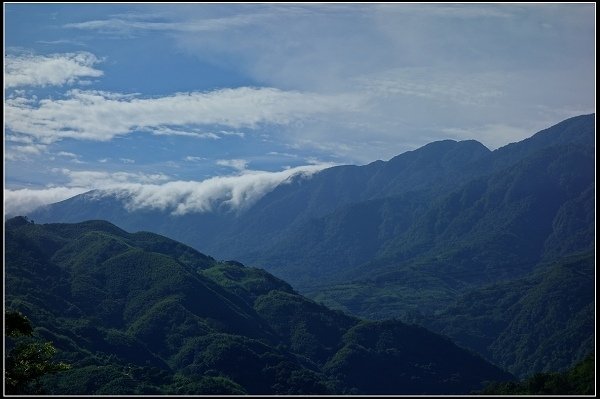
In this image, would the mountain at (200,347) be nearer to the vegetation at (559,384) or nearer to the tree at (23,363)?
the vegetation at (559,384)

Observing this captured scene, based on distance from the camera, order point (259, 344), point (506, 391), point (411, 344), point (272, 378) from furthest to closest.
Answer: point (411, 344)
point (259, 344)
point (272, 378)
point (506, 391)

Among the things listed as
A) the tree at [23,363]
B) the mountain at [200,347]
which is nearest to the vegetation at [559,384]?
the tree at [23,363]

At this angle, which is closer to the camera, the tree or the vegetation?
the tree

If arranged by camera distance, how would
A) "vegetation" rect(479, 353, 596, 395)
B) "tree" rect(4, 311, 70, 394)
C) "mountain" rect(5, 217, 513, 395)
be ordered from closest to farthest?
"tree" rect(4, 311, 70, 394) → "vegetation" rect(479, 353, 596, 395) → "mountain" rect(5, 217, 513, 395)

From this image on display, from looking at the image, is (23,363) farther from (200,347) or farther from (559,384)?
(200,347)

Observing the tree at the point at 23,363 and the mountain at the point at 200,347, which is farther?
the mountain at the point at 200,347

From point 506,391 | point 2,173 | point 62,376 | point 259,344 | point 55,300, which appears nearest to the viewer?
point 2,173

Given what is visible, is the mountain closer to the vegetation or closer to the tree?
the vegetation

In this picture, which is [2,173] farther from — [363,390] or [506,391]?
[363,390]

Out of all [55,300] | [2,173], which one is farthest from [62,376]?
[2,173]

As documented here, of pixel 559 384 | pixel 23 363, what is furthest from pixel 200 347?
pixel 23 363

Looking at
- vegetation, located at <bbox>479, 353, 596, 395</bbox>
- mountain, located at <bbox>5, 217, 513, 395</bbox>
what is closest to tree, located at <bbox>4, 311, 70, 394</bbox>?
vegetation, located at <bbox>479, 353, 596, 395</bbox>
